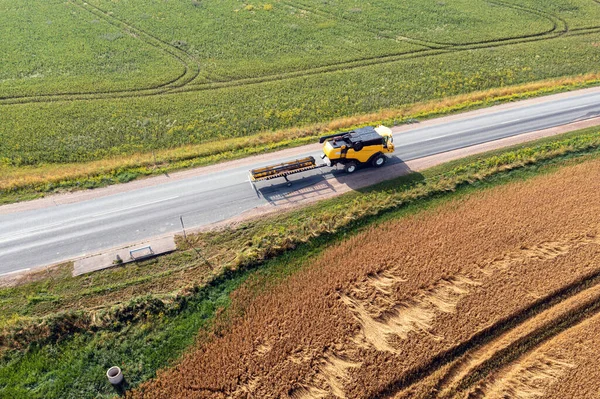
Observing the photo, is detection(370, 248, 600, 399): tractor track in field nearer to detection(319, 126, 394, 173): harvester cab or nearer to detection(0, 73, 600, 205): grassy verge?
detection(319, 126, 394, 173): harvester cab

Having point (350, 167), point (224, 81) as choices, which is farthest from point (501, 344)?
point (224, 81)

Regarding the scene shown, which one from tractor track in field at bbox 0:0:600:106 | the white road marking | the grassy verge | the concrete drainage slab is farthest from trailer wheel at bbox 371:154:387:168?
tractor track in field at bbox 0:0:600:106

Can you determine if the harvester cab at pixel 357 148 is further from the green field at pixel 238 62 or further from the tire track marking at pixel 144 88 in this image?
the tire track marking at pixel 144 88

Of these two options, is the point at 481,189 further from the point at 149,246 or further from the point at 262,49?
the point at 262,49

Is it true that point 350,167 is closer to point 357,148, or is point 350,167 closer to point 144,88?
point 357,148

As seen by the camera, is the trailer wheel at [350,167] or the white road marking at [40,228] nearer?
the white road marking at [40,228]

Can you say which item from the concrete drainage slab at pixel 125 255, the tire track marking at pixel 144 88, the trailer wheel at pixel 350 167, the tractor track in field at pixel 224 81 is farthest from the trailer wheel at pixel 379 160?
the tire track marking at pixel 144 88
